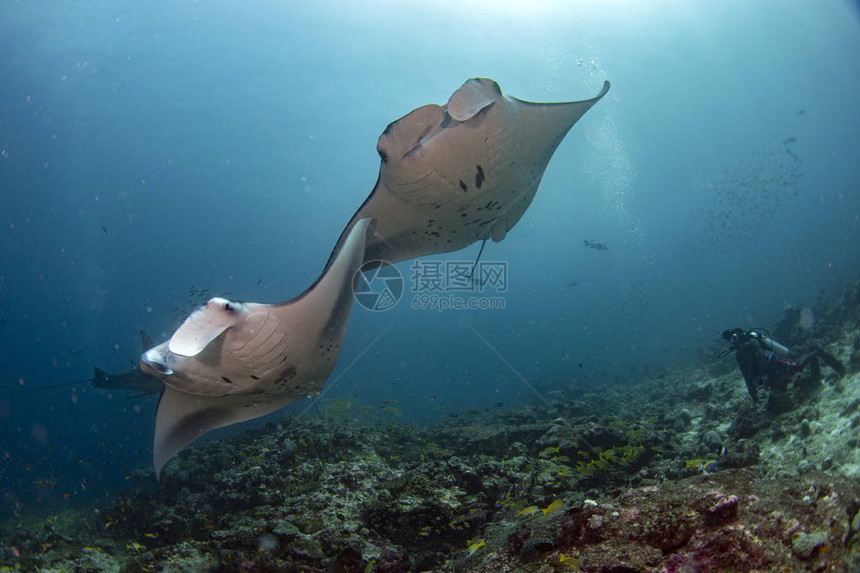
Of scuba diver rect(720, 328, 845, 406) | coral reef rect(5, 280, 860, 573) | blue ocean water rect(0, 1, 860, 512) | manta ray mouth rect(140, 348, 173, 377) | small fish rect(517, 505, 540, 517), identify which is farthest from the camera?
blue ocean water rect(0, 1, 860, 512)

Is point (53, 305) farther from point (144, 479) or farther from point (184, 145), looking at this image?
point (144, 479)

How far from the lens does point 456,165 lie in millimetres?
3164

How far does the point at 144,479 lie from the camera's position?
872cm

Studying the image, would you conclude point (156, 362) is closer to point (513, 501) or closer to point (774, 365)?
point (513, 501)

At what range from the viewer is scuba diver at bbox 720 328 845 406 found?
584 centimetres

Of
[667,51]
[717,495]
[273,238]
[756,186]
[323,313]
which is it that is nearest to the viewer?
[717,495]

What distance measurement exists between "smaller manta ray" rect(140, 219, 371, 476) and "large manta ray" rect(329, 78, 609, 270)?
47 cm

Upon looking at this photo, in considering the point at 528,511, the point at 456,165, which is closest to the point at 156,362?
the point at 456,165

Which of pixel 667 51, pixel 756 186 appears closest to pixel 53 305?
pixel 667 51

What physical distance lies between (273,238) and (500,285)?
60.3 meters

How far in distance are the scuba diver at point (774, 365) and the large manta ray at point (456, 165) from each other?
541 centimetres

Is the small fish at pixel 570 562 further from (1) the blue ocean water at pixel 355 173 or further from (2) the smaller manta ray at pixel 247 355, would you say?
(1) the blue ocean water at pixel 355 173

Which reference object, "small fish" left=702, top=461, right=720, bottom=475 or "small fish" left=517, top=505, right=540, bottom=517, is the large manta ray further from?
"small fish" left=702, top=461, right=720, bottom=475

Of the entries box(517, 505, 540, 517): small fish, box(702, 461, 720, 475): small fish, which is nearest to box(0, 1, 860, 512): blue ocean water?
box(517, 505, 540, 517): small fish
